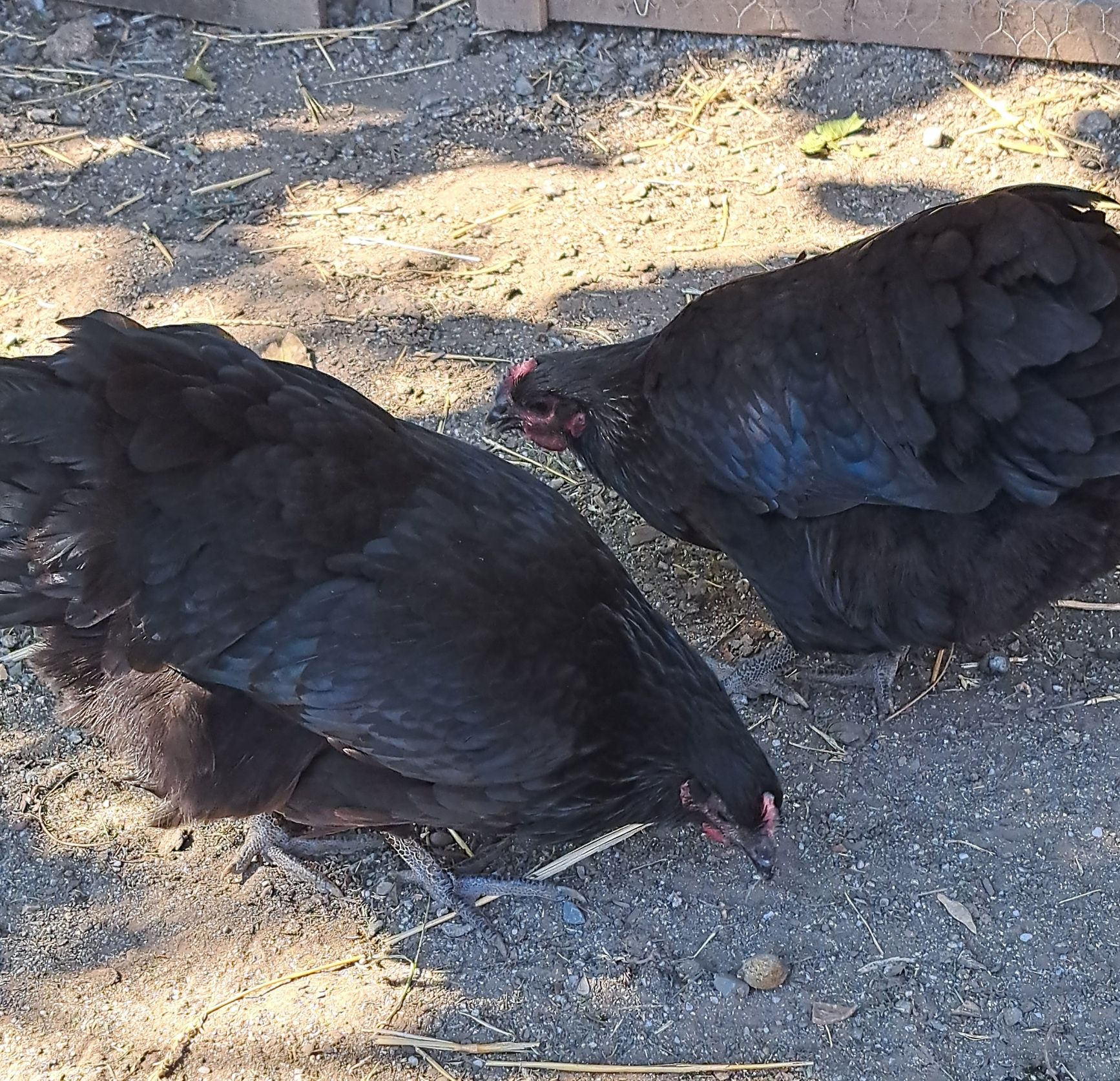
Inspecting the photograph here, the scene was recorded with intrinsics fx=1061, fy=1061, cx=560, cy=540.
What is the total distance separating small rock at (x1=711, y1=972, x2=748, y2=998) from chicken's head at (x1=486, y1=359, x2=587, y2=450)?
1673 mm

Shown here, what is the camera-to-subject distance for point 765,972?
2.45 meters

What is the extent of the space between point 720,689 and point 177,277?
2724mm

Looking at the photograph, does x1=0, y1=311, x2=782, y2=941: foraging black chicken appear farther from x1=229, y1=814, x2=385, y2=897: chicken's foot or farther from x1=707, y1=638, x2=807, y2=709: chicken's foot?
x1=707, y1=638, x2=807, y2=709: chicken's foot

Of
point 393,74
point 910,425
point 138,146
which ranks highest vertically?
point 393,74

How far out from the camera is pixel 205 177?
4.54m

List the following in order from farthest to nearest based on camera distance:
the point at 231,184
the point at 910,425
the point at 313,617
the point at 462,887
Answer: the point at 231,184 → the point at 462,887 → the point at 910,425 → the point at 313,617

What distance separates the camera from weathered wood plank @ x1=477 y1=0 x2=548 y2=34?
4.91 metres

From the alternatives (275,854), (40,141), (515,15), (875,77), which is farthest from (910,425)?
(40,141)

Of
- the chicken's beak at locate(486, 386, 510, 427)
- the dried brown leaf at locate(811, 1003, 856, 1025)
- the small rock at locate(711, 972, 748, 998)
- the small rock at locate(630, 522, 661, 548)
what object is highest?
the chicken's beak at locate(486, 386, 510, 427)

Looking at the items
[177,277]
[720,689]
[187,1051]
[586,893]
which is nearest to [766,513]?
[720,689]

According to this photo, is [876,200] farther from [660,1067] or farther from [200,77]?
[660,1067]

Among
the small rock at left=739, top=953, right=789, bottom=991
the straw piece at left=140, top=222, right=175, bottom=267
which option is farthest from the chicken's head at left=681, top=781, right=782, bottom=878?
the straw piece at left=140, top=222, right=175, bottom=267

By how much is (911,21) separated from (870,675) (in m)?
3.01

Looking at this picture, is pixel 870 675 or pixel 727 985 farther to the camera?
pixel 870 675
